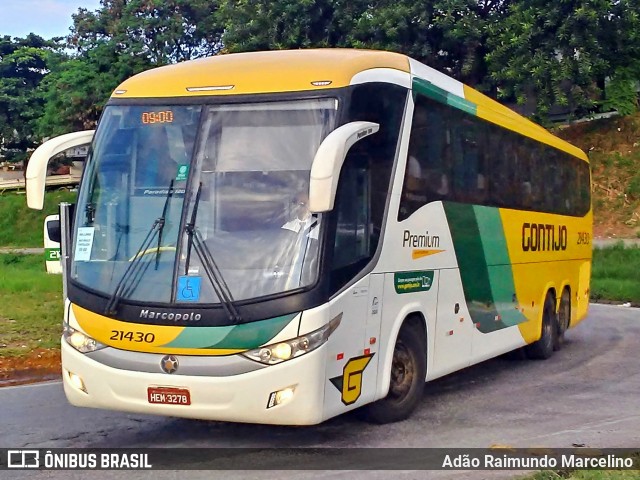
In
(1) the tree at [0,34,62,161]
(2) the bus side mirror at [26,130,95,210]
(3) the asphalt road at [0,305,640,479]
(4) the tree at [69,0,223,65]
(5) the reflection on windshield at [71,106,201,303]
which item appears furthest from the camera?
(1) the tree at [0,34,62,161]

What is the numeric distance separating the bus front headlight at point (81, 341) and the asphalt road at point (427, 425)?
3.03ft

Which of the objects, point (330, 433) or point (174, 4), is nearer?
point (330, 433)

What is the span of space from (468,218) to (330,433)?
3170 mm

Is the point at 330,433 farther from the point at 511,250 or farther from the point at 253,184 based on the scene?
the point at 511,250

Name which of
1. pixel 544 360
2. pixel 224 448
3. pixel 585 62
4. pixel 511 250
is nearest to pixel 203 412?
pixel 224 448

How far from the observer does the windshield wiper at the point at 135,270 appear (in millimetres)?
7223

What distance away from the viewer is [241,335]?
6902 millimetres

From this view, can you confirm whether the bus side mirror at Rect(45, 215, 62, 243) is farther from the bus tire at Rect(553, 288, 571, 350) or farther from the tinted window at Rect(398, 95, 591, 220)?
the bus tire at Rect(553, 288, 571, 350)

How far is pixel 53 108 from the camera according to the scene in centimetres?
4406

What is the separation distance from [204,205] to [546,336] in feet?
25.6

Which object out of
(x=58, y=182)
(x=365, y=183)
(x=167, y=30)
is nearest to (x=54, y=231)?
(x=365, y=183)

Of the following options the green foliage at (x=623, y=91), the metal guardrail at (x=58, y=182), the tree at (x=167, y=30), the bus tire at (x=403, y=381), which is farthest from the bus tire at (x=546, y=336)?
the metal guardrail at (x=58, y=182)

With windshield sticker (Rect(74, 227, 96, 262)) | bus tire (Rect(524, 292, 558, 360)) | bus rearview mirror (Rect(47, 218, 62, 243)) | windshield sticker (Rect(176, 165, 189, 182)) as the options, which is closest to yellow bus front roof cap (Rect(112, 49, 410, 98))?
windshield sticker (Rect(176, 165, 189, 182))

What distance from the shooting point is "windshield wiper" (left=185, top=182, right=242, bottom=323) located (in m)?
6.93
